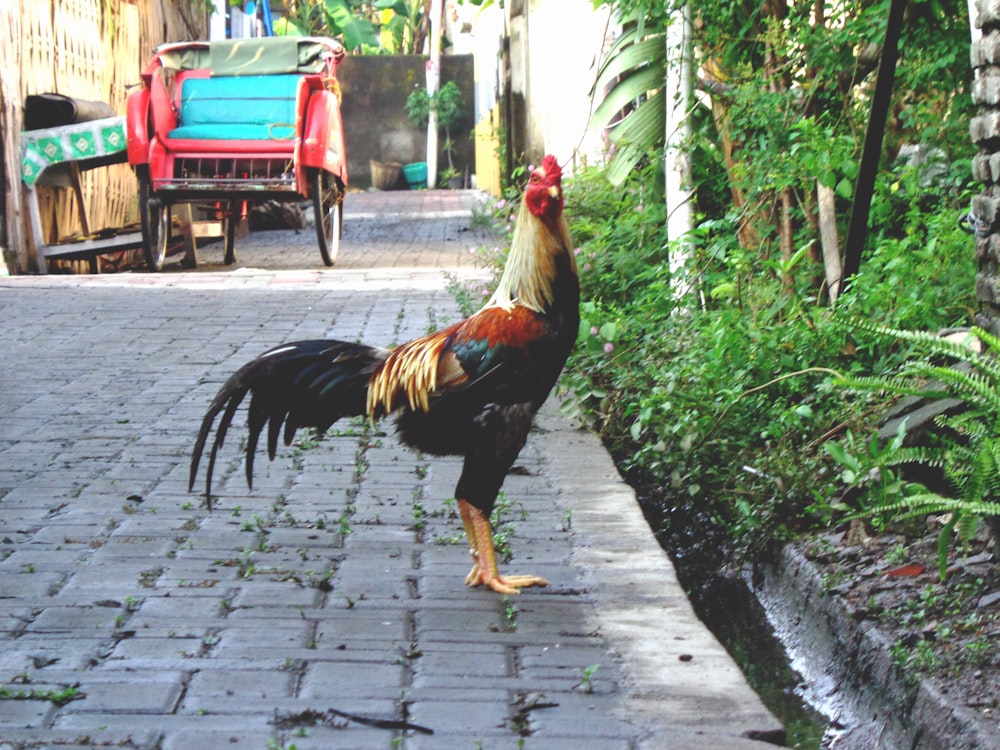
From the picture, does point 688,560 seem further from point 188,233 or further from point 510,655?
point 188,233

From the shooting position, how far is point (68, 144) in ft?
40.1

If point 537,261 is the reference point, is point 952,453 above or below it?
below

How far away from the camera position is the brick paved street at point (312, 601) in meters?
3.14

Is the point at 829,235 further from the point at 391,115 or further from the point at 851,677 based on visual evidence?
the point at 391,115

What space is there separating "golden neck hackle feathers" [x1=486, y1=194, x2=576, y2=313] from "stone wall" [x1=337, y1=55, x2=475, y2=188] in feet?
87.7

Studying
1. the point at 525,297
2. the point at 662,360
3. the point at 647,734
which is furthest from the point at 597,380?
the point at 647,734

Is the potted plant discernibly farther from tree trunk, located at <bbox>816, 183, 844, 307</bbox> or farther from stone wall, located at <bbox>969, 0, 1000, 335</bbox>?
stone wall, located at <bbox>969, 0, 1000, 335</bbox>

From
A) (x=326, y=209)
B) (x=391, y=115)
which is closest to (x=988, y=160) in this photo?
(x=326, y=209)

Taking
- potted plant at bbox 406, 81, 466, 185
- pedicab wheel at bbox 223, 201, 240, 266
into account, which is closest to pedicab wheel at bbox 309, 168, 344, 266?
pedicab wheel at bbox 223, 201, 240, 266

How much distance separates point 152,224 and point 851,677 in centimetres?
1045

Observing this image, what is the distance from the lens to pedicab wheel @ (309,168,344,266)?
12.7 meters

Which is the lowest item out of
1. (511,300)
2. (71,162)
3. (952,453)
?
(952,453)

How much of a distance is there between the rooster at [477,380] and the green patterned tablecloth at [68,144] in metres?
8.58

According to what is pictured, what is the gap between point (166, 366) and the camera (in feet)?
25.1
